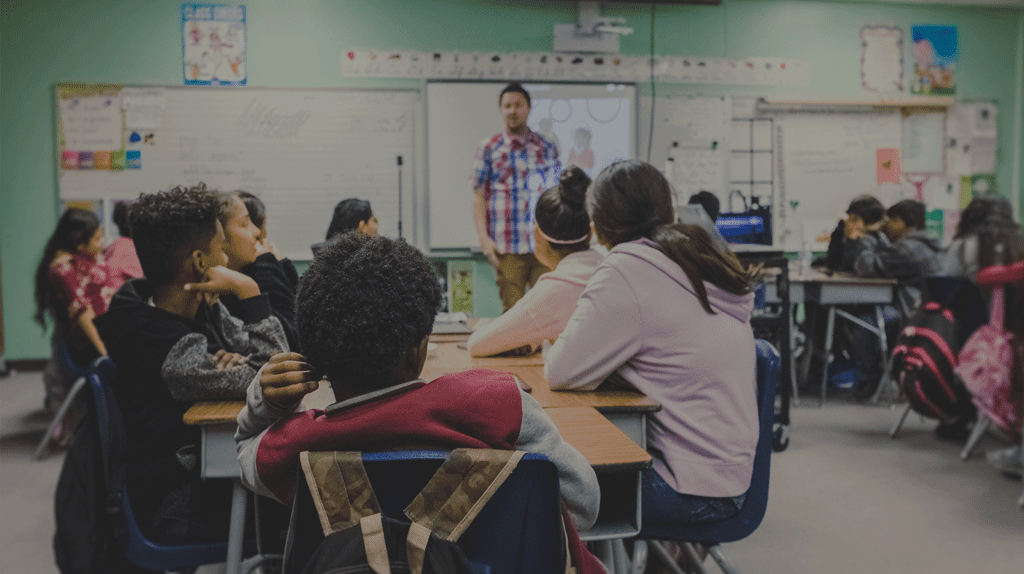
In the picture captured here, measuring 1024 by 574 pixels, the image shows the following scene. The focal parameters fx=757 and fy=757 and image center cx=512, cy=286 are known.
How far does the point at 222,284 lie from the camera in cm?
155

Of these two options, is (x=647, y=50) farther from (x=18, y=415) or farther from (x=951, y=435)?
(x=18, y=415)

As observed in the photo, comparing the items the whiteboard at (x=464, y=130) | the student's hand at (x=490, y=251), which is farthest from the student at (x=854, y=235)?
the student's hand at (x=490, y=251)

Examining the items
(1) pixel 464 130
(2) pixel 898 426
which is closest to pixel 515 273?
(1) pixel 464 130

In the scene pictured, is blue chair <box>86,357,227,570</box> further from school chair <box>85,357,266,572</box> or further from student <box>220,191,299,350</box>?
student <box>220,191,299,350</box>

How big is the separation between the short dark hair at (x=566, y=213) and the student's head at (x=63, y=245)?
8.30 ft

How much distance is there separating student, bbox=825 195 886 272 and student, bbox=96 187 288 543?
4.01 metres

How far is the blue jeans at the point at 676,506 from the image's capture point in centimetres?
146

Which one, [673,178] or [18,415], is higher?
[673,178]

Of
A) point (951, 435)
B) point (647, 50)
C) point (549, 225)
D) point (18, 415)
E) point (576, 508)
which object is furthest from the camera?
point (647, 50)

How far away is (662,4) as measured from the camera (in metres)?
5.71

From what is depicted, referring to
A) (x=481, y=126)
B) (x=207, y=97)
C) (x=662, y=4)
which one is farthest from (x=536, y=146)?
(x=207, y=97)

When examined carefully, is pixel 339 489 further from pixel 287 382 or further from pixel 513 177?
pixel 513 177

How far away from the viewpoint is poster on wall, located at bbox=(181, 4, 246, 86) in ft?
16.9

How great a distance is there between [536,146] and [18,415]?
3.28 meters
